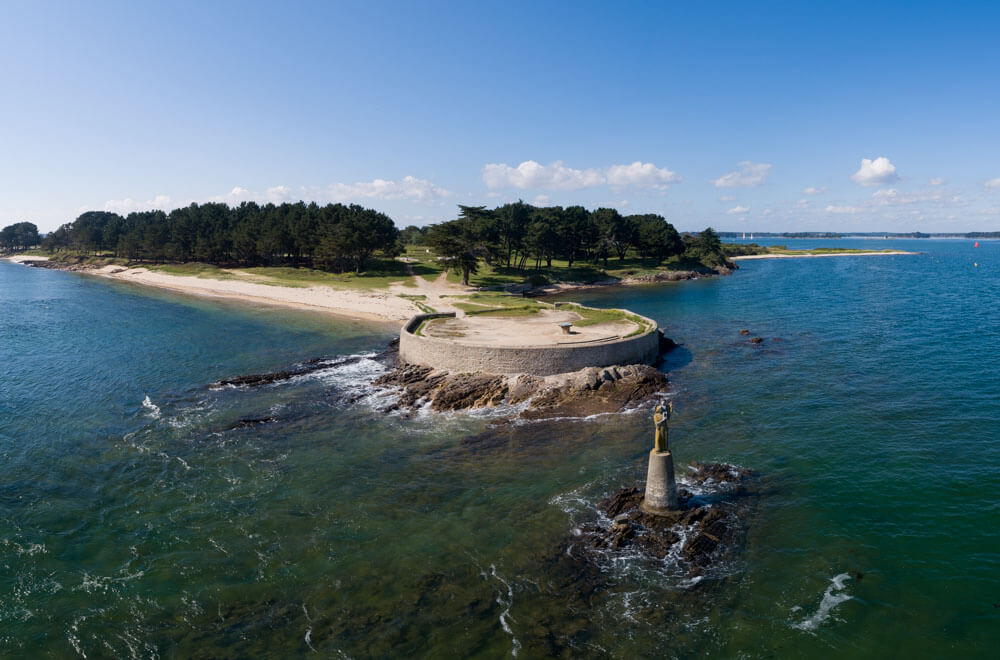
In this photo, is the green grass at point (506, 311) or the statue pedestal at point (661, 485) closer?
the statue pedestal at point (661, 485)

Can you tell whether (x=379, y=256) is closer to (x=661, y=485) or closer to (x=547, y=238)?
(x=547, y=238)

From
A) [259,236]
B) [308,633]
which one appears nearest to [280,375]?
[308,633]

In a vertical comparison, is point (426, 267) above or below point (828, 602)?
above

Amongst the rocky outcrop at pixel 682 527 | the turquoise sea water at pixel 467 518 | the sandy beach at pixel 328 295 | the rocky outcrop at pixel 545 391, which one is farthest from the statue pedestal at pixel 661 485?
the sandy beach at pixel 328 295

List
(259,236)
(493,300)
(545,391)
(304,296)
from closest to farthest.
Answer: (545,391), (493,300), (304,296), (259,236)

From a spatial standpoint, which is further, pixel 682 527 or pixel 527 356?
pixel 527 356

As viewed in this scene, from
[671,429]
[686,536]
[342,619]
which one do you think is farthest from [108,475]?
[671,429]

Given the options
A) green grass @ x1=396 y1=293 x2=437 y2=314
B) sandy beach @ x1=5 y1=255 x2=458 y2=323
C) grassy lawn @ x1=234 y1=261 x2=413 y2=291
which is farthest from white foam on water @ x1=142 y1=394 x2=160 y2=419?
grassy lawn @ x1=234 y1=261 x2=413 y2=291

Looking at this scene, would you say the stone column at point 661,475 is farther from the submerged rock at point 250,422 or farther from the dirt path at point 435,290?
the dirt path at point 435,290

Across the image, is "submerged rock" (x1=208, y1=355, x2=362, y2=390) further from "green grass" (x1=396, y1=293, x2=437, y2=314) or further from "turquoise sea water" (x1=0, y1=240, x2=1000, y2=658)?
"green grass" (x1=396, y1=293, x2=437, y2=314)
